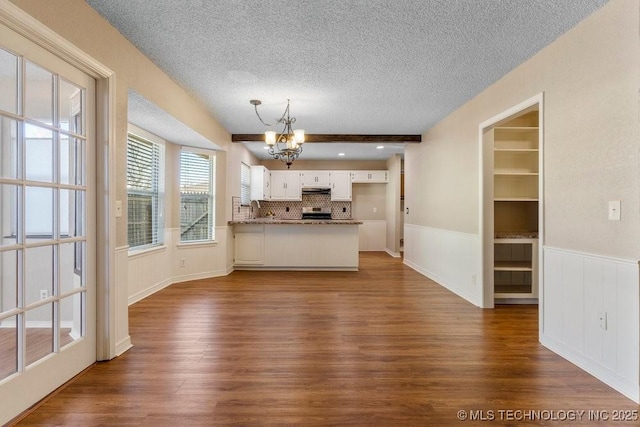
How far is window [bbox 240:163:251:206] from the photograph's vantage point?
6.67m

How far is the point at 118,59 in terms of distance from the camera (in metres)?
2.52

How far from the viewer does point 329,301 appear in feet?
13.1

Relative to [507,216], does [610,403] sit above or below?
below

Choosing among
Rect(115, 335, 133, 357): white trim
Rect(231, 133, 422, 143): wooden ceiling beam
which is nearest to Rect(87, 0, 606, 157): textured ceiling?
Rect(231, 133, 422, 143): wooden ceiling beam

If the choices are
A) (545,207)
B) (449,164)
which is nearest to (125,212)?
(545,207)

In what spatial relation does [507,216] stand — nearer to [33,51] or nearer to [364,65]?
[364,65]

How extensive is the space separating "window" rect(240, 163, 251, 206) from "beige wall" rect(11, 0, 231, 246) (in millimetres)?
2895

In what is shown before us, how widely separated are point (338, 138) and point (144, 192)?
3.25 metres

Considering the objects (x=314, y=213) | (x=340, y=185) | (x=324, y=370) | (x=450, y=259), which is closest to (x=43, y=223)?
(x=324, y=370)

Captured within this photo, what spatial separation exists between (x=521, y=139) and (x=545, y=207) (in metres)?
1.85

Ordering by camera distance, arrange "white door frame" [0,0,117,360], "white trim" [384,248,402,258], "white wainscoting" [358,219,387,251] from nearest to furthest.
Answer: "white door frame" [0,0,117,360]
"white trim" [384,248,402,258]
"white wainscoting" [358,219,387,251]

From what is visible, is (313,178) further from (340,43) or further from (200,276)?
(340,43)

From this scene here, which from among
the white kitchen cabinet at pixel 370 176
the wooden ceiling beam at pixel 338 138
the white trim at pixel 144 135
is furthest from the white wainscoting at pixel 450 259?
the white trim at pixel 144 135

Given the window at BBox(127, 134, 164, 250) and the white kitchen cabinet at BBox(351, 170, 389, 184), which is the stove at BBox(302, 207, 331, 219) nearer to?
the white kitchen cabinet at BBox(351, 170, 389, 184)
